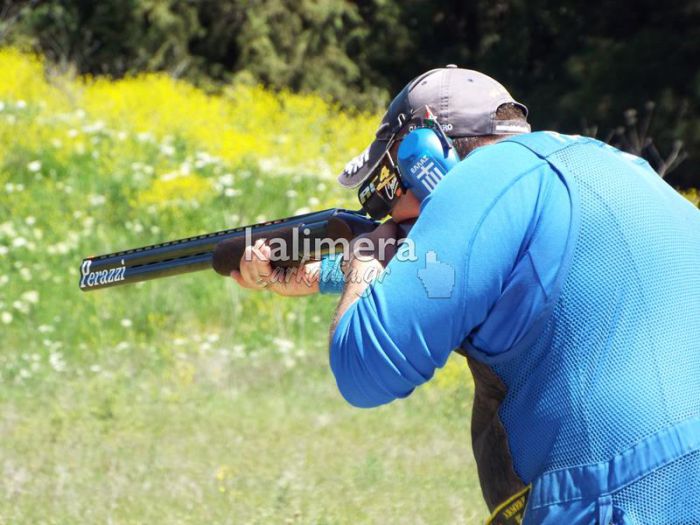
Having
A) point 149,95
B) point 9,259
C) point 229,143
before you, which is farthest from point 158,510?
point 149,95

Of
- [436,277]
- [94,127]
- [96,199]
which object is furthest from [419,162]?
[94,127]

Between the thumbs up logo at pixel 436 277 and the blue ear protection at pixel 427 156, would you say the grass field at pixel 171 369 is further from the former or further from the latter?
the thumbs up logo at pixel 436 277

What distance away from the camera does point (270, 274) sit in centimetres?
283

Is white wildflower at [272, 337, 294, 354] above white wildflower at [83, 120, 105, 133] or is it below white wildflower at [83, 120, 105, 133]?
below

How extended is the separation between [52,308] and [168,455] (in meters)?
2.42

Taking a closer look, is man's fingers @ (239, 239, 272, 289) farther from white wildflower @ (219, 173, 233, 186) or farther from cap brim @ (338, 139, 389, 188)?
white wildflower @ (219, 173, 233, 186)

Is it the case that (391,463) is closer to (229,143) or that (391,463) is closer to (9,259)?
(9,259)

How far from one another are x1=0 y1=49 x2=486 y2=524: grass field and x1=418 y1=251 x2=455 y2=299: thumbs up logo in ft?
8.53

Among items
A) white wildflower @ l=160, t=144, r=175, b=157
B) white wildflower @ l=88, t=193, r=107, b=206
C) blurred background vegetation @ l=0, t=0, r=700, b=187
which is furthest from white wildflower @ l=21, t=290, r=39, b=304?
blurred background vegetation @ l=0, t=0, r=700, b=187

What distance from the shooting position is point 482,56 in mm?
22984

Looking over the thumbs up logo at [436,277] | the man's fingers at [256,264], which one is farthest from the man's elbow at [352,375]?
the man's fingers at [256,264]

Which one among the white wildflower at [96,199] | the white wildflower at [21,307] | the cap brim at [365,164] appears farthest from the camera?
the white wildflower at [96,199]

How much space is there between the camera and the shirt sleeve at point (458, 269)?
1.65 meters

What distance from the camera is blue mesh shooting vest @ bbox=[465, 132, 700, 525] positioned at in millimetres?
1671
